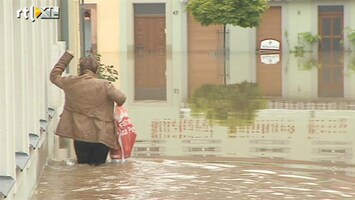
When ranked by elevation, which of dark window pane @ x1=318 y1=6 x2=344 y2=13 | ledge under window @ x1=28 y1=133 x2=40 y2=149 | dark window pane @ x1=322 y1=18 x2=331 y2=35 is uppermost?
dark window pane @ x1=318 y1=6 x2=344 y2=13

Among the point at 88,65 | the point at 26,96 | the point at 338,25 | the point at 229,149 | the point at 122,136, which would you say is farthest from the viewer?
the point at 338,25

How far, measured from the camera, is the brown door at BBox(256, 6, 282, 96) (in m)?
24.3

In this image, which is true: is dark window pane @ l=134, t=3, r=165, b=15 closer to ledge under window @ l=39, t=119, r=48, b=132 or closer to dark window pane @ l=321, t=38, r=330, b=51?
dark window pane @ l=321, t=38, r=330, b=51

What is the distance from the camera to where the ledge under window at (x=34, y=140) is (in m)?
8.74

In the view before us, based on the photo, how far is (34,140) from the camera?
8.95 meters

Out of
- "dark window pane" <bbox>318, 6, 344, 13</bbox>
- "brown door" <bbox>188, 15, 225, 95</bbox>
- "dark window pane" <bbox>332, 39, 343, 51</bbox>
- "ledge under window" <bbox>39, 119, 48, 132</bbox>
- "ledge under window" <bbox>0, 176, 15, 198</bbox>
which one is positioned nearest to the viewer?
"ledge under window" <bbox>0, 176, 15, 198</bbox>

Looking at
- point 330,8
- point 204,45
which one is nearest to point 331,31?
point 330,8

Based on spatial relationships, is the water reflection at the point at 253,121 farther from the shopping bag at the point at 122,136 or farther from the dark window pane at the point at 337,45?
the dark window pane at the point at 337,45

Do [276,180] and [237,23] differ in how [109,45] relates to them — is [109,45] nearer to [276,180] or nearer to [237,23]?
[237,23]

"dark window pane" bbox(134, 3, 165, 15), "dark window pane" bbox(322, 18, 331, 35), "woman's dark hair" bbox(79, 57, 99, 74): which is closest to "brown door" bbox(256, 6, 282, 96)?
"dark window pane" bbox(322, 18, 331, 35)

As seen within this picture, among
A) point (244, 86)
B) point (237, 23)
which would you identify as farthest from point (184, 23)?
point (244, 86)

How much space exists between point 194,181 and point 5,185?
3.24 m

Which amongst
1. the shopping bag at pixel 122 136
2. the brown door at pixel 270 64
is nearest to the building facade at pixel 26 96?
the shopping bag at pixel 122 136

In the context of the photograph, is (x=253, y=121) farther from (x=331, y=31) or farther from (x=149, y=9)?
(x=331, y=31)
